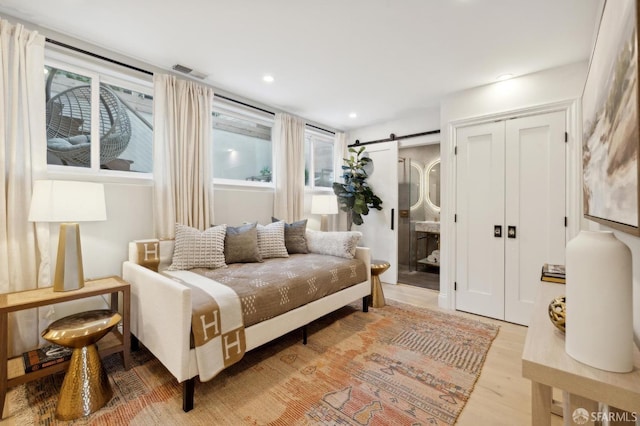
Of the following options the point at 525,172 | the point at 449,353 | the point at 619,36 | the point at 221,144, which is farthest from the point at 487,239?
the point at 221,144

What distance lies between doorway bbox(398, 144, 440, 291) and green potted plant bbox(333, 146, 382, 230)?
58 centimetres

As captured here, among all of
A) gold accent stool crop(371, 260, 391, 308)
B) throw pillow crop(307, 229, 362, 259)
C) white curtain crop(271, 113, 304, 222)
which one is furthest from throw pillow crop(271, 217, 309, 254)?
gold accent stool crop(371, 260, 391, 308)

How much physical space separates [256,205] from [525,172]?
2.97m

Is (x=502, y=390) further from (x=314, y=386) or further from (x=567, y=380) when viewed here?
(x=567, y=380)

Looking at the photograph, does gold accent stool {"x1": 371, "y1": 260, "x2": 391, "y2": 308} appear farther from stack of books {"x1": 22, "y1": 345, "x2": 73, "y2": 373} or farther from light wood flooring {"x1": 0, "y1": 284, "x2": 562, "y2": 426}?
stack of books {"x1": 22, "y1": 345, "x2": 73, "y2": 373}

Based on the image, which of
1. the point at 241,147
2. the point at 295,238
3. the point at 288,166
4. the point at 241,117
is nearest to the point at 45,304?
the point at 295,238

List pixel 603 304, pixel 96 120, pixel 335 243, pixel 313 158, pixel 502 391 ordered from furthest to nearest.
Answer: pixel 313 158 → pixel 335 243 → pixel 96 120 → pixel 502 391 → pixel 603 304

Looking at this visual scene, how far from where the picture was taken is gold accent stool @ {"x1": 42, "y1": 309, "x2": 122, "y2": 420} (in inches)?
62.0

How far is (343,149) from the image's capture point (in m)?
4.93

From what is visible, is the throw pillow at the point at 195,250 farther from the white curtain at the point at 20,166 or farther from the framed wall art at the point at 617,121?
the framed wall art at the point at 617,121

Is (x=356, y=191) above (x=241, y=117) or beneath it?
beneath

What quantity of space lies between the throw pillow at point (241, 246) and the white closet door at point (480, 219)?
7.41 feet

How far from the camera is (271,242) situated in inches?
125

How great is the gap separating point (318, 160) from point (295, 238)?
1884 millimetres
